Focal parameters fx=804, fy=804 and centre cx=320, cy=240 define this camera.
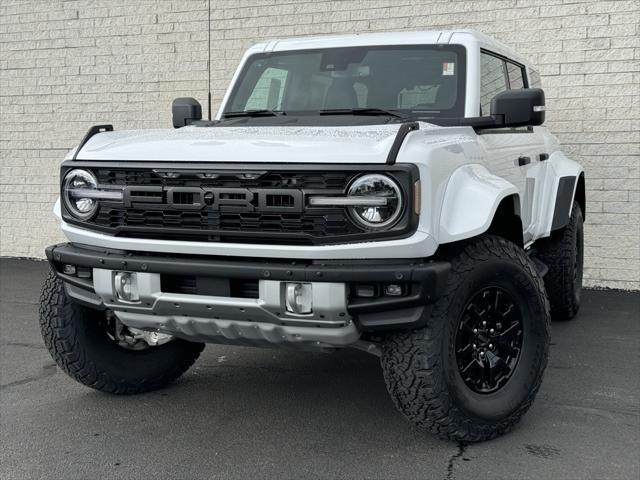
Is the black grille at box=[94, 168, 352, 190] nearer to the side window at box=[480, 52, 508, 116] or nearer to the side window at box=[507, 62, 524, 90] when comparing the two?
the side window at box=[480, 52, 508, 116]

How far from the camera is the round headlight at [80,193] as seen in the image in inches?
140

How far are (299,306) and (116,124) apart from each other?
6998 mm

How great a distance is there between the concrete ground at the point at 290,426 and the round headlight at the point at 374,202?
3.33ft

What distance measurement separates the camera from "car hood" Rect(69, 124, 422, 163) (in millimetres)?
3137

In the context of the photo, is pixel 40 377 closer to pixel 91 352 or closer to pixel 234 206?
pixel 91 352

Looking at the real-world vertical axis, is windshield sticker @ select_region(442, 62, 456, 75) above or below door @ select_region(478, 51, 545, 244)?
above

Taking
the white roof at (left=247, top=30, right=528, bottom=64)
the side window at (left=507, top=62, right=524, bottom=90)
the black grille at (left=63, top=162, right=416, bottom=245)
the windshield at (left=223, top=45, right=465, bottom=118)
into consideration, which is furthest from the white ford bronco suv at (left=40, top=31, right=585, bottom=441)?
the side window at (left=507, top=62, right=524, bottom=90)

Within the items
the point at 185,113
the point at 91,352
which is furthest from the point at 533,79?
the point at 91,352

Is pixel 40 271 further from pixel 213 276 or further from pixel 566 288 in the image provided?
pixel 213 276

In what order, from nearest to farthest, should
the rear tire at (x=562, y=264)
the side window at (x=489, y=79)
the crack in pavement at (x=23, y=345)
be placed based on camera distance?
the side window at (x=489, y=79)
the crack in pavement at (x=23, y=345)
the rear tire at (x=562, y=264)

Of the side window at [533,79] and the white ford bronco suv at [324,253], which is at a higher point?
the side window at [533,79]

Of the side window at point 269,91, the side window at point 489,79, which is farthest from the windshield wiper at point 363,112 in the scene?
the side window at point 489,79

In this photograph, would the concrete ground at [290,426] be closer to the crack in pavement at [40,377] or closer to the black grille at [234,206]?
the crack in pavement at [40,377]

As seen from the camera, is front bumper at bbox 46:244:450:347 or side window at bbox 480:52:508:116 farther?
side window at bbox 480:52:508:116
